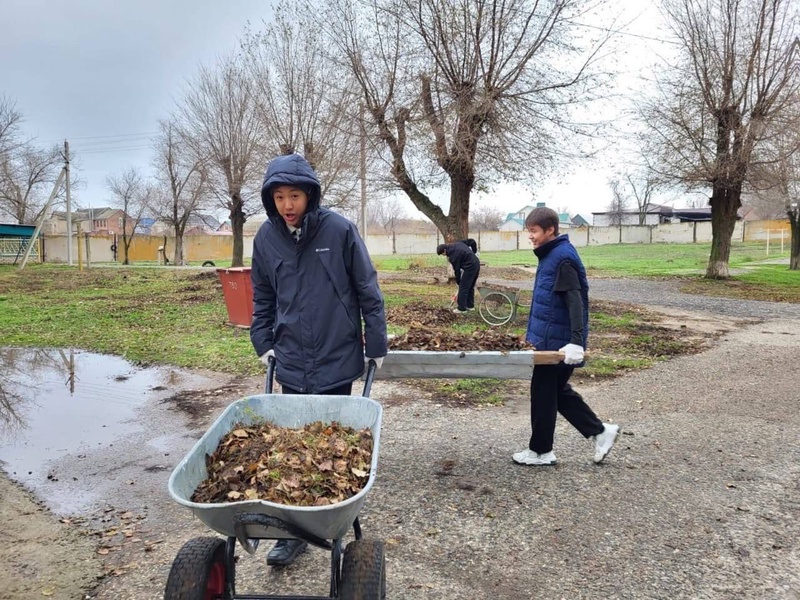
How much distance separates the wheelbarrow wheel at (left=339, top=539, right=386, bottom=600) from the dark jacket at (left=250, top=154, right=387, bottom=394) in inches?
38.1

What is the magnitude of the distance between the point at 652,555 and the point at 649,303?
42.9 ft

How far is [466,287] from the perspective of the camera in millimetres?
11648

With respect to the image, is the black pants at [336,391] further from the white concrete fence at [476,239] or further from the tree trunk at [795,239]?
the white concrete fence at [476,239]

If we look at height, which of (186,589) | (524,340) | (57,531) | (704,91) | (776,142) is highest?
(704,91)

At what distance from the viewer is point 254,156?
69.8 feet

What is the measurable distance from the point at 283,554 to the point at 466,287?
892 centimetres

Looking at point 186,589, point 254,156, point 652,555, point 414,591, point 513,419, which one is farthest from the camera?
point 254,156

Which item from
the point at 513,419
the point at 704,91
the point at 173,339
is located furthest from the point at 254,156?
the point at 513,419

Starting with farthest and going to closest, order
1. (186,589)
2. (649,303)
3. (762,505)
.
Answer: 1. (649,303)
2. (762,505)
3. (186,589)

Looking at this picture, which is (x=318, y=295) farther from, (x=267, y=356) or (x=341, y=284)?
(x=267, y=356)

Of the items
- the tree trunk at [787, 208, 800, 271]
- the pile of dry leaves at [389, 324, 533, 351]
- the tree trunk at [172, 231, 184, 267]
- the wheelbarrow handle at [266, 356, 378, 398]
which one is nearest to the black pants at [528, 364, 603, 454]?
the pile of dry leaves at [389, 324, 533, 351]

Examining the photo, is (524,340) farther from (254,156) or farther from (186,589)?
(254,156)

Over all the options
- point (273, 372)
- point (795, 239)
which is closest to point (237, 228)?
point (795, 239)

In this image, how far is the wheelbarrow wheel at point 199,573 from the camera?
6.90 feet
